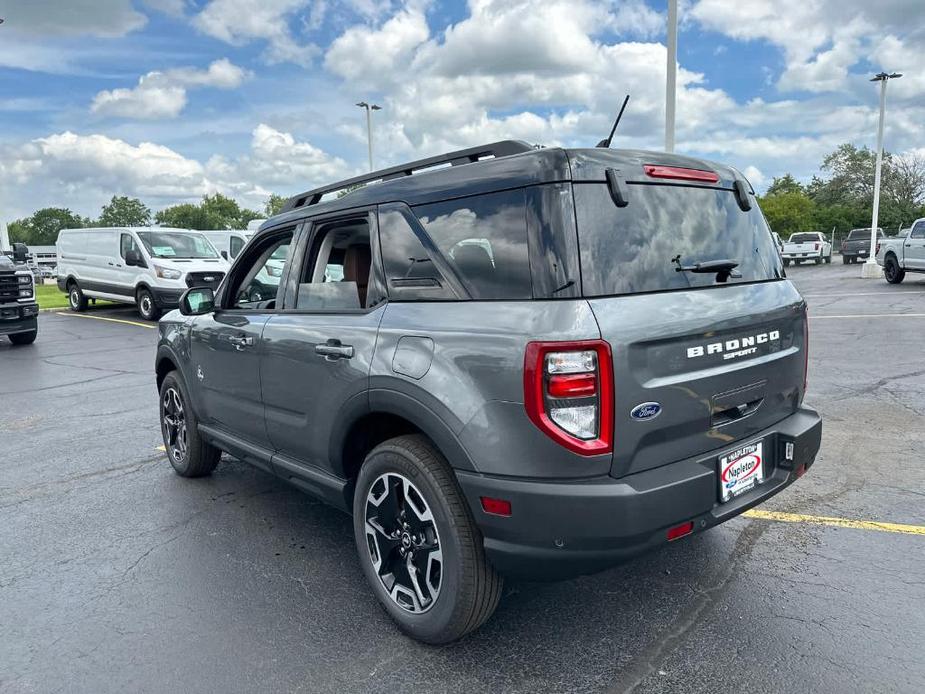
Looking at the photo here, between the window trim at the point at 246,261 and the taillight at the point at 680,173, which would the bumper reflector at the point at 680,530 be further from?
the window trim at the point at 246,261

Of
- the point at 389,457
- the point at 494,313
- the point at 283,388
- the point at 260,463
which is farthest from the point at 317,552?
the point at 494,313

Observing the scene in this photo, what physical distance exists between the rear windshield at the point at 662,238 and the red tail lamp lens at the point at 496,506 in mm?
786

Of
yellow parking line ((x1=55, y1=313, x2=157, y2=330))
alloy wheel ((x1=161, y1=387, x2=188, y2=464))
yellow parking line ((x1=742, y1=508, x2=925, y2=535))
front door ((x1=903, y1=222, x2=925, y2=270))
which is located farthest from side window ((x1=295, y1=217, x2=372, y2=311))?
front door ((x1=903, y1=222, x2=925, y2=270))

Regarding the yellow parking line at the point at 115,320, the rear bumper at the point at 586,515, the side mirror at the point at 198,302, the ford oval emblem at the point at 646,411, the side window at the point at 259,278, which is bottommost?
the yellow parking line at the point at 115,320

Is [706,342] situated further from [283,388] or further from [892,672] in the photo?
[283,388]

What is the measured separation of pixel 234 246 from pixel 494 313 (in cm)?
2218

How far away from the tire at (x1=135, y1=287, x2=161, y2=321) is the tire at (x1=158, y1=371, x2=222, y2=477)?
11.6 metres

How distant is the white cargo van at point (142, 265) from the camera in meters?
15.4

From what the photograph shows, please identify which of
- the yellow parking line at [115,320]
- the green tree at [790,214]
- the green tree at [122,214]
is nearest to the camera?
the yellow parking line at [115,320]

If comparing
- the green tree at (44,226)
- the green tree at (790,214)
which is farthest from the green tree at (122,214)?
the green tree at (790,214)

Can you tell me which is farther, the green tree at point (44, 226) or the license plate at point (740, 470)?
the green tree at point (44, 226)

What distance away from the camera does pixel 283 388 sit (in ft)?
11.5

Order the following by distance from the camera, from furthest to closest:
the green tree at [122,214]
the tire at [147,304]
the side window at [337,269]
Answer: the green tree at [122,214] < the tire at [147,304] < the side window at [337,269]

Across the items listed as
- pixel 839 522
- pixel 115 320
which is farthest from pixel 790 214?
pixel 839 522
